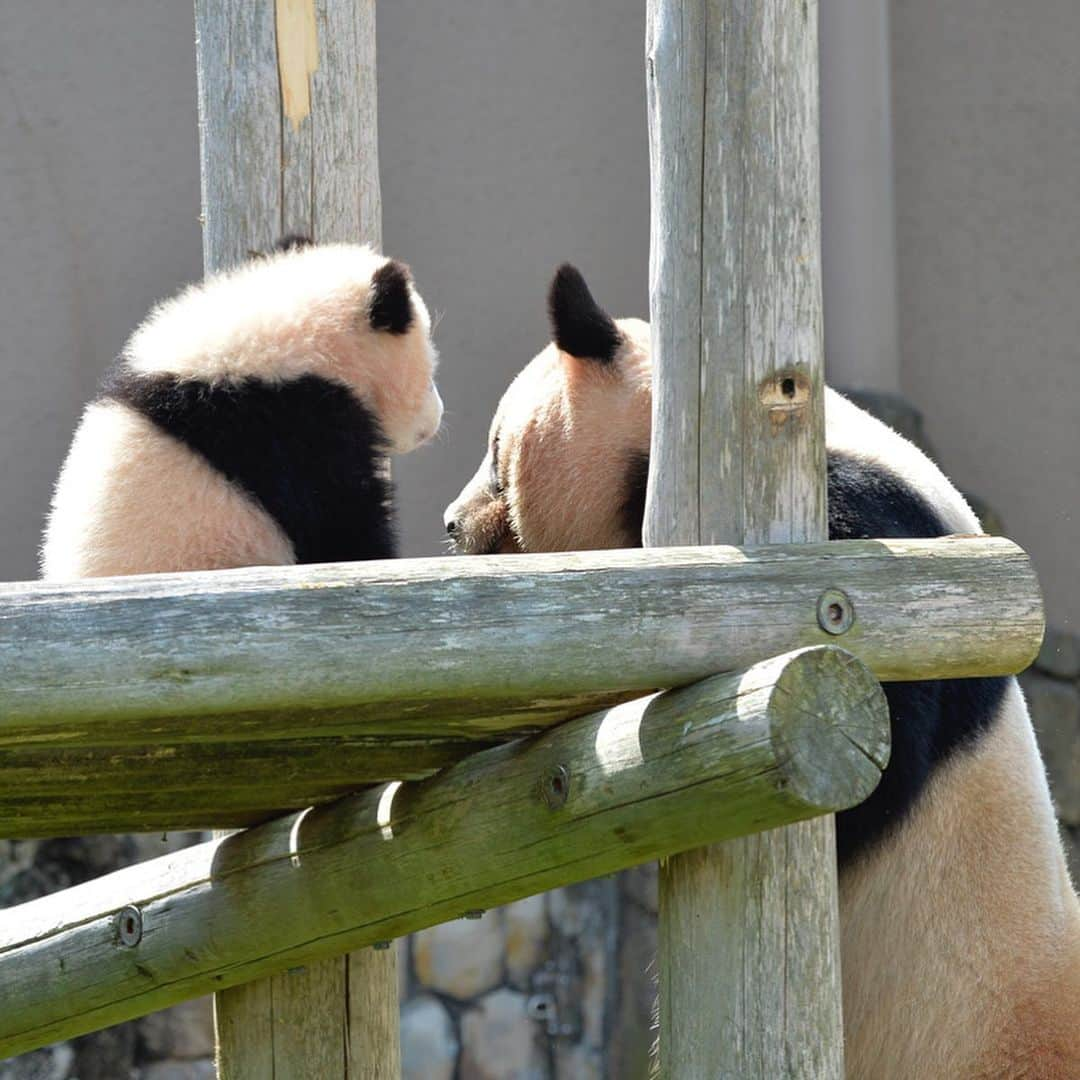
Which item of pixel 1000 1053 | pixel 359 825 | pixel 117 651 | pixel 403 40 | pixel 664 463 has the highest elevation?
pixel 403 40

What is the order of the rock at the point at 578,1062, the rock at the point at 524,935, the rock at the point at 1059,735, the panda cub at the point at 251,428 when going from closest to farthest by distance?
1. the panda cub at the point at 251,428
2. the rock at the point at 524,935
3. the rock at the point at 578,1062
4. the rock at the point at 1059,735

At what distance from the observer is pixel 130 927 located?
264 cm

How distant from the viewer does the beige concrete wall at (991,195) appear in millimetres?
6309

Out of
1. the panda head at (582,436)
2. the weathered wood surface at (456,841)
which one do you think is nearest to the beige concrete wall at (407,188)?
the panda head at (582,436)

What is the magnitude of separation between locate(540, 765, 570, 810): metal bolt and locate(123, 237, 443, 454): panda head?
2.59 feet

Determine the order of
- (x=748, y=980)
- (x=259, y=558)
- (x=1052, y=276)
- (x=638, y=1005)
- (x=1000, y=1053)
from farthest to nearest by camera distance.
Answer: (x=1052, y=276), (x=638, y=1005), (x=1000, y=1053), (x=259, y=558), (x=748, y=980)

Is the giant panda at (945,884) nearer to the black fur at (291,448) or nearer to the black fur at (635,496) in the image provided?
the black fur at (635,496)

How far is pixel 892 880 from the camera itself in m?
2.72

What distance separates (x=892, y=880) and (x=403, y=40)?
390 centimetres

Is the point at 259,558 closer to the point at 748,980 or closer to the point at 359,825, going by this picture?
the point at 359,825

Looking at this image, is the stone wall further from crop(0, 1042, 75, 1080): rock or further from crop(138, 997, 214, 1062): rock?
crop(0, 1042, 75, 1080): rock

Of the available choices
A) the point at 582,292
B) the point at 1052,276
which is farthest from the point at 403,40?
the point at 582,292

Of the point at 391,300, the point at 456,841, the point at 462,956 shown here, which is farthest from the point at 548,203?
the point at 456,841

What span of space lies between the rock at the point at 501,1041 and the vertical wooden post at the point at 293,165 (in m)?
2.91
